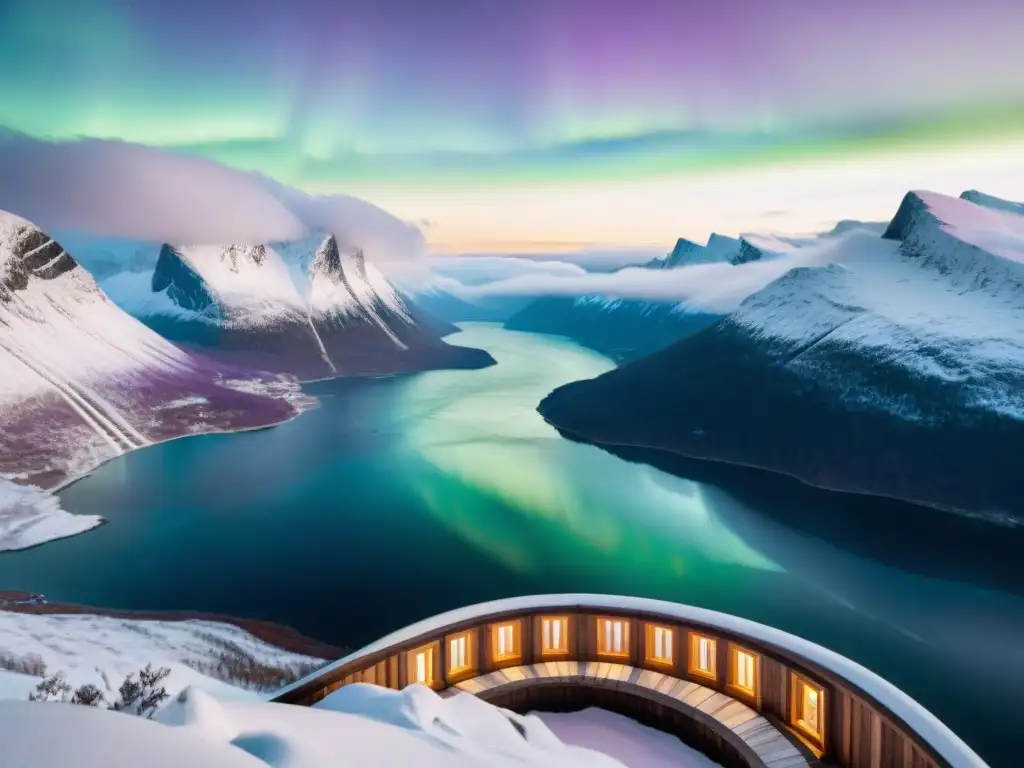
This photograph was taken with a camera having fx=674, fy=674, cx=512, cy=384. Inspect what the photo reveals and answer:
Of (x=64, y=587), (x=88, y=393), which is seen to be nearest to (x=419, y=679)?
(x=64, y=587)

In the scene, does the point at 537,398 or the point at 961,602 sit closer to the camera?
the point at 961,602

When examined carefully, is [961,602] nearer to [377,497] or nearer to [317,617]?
[317,617]

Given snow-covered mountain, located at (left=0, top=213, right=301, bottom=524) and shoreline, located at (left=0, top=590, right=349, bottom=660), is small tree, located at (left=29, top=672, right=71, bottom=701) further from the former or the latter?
snow-covered mountain, located at (left=0, top=213, right=301, bottom=524)

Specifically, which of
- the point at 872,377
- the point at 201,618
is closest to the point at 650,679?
the point at 201,618

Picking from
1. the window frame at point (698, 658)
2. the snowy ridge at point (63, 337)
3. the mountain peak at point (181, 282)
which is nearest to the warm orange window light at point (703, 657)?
the window frame at point (698, 658)

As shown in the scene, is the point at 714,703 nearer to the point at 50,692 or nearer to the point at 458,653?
the point at 458,653

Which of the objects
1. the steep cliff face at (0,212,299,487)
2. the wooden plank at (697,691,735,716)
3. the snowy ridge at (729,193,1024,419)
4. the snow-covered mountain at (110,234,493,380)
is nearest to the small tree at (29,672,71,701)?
the wooden plank at (697,691,735,716)

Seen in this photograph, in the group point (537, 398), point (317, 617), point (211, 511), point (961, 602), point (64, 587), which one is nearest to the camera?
point (317, 617)
